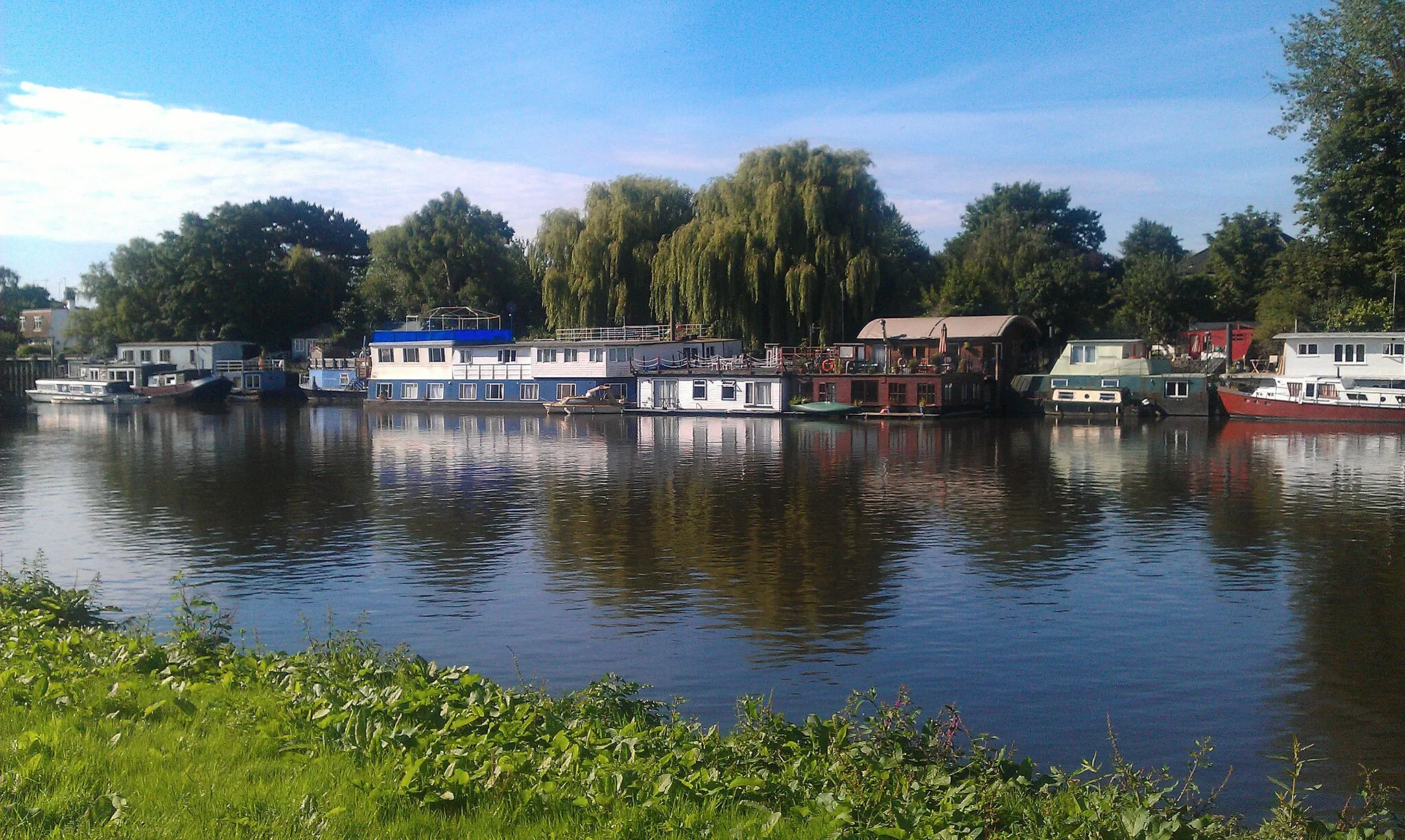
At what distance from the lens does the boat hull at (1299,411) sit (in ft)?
149

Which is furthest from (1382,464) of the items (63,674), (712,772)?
(63,674)

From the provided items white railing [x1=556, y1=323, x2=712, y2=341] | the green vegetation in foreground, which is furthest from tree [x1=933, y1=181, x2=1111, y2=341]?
the green vegetation in foreground

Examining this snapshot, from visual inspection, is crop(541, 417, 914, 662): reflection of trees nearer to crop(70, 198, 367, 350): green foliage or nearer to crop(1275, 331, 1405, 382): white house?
crop(1275, 331, 1405, 382): white house

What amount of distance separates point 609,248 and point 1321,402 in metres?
38.7

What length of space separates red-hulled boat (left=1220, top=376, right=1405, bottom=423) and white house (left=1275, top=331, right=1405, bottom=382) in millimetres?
1013

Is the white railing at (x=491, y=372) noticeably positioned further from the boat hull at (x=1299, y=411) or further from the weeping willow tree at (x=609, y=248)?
the boat hull at (x=1299, y=411)

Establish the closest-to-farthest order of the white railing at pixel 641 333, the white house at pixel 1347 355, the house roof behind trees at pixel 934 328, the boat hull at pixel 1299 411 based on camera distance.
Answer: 1. the boat hull at pixel 1299 411
2. the white house at pixel 1347 355
3. the house roof behind trees at pixel 934 328
4. the white railing at pixel 641 333

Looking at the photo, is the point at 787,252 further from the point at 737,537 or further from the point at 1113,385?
the point at 737,537

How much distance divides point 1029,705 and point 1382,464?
2696 centimetres

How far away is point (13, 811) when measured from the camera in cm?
612

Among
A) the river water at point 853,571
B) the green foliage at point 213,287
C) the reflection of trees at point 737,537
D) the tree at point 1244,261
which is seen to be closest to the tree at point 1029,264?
the tree at point 1244,261

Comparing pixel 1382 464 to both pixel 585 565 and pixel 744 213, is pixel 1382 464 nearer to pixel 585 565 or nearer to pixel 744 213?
pixel 585 565

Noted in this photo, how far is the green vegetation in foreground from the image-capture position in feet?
21.1

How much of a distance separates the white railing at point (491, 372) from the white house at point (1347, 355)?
39523 mm
